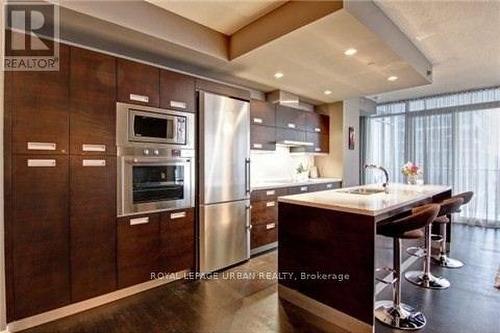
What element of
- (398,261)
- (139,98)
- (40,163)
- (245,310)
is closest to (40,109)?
(40,163)

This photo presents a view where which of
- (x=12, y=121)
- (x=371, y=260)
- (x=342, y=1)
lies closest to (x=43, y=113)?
(x=12, y=121)

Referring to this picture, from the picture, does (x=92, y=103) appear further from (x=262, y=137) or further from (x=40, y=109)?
(x=262, y=137)

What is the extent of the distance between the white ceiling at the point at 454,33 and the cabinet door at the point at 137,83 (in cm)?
221

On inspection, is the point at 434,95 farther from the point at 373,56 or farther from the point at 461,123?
the point at 373,56

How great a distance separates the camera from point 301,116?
485 centimetres

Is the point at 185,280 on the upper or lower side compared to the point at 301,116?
lower

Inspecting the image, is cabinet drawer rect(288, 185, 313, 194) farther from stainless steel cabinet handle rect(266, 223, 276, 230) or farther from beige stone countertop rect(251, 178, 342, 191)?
stainless steel cabinet handle rect(266, 223, 276, 230)

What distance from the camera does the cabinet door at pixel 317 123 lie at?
197 inches

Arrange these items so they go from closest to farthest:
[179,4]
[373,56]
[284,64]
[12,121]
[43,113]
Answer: [12,121] < [43,113] < [179,4] < [373,56] < [284,64]

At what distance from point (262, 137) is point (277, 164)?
1.00 m

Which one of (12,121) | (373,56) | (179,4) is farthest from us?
(373,56)

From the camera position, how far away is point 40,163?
6.88ft

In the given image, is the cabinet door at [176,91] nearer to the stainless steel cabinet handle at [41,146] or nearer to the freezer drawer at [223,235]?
the stainless steel cabinet handle at [41,146]

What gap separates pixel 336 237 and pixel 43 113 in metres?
2.51
